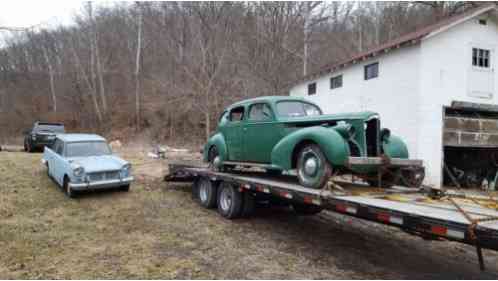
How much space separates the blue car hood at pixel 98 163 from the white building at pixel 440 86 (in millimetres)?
10743

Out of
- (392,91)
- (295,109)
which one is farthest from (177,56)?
(295,109)

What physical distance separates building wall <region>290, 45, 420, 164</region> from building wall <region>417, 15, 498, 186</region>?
31cm

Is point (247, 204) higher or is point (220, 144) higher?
point (220, 144)

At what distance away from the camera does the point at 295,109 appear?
6.44 m

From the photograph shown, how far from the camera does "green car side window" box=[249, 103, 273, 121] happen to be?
6.36 m

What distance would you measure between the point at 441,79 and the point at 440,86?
300 mm

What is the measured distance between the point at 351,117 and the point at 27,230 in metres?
6.13

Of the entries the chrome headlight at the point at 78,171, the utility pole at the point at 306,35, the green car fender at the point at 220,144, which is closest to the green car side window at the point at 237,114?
the green car fender at the point at 220,144

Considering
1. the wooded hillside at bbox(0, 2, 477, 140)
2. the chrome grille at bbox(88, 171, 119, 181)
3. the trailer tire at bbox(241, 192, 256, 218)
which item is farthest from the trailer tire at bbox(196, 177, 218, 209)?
the wooded hillside at bbox(0, 2, 477, 140)

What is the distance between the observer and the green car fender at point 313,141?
4688 millimetres

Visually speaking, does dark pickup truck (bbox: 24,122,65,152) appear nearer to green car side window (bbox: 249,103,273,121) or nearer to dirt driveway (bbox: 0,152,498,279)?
dirt driveway (bbox: 0,152,498,279)

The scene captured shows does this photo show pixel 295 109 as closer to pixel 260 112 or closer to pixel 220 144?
pixel 260 112

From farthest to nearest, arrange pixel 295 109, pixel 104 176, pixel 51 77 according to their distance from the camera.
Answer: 1. pixel 51 77
2. pixel 104 176
3. pixel 295 109

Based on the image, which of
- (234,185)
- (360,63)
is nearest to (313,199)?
(234,185)
